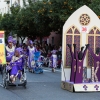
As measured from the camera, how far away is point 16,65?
1355 cm

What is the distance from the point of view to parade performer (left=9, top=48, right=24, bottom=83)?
1345 centimetres

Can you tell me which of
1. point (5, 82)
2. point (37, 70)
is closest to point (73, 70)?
point (5, 82)

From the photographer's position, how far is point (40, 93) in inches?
499

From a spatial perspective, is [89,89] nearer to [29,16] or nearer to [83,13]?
[83,13]

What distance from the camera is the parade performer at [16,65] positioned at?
13.5 meters

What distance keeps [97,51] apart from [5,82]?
11.9ft

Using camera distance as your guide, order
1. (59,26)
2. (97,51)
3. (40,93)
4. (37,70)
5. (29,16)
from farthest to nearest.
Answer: (29,16) < (59,26) < (37,70) < (97,51) < (40,93)

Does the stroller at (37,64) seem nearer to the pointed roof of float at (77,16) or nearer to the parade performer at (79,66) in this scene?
the pointed roof of float at (77,16)

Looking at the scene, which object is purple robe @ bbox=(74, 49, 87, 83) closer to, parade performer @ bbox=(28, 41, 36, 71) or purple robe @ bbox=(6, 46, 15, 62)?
purple robe @ bbox=(6, 46, 15, 62)

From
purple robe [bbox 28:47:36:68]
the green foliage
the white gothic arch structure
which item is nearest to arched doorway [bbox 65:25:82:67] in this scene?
the white gothic arch structure

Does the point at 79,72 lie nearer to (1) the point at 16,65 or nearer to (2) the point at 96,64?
(2) the point at 96,64

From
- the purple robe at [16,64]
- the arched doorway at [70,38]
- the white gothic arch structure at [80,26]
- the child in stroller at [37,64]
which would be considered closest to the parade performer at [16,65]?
the purple robe at [16,64]

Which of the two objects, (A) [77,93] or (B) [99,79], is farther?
(B) [99,79]

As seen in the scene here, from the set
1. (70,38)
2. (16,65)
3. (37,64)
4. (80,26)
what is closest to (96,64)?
(70,38)
